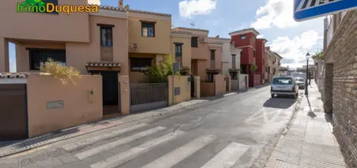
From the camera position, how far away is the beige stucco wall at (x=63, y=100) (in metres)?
7.64

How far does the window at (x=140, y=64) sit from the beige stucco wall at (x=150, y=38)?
4.69 feet

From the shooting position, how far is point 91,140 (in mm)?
7004

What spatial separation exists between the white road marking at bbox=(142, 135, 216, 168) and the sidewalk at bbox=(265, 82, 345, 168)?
6.85 feet

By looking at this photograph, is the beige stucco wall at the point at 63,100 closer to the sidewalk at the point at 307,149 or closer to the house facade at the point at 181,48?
the sidewalk at the point at 307,149

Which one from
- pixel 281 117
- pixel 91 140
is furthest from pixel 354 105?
pixel 91 140

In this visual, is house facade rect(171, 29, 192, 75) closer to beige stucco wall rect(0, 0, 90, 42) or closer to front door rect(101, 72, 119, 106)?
front door rect(101, 72, 119, 106)

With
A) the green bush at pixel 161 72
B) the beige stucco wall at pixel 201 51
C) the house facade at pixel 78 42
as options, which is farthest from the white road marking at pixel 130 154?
the beige stucco wall at pixel 201 51

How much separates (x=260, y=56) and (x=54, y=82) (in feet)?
122

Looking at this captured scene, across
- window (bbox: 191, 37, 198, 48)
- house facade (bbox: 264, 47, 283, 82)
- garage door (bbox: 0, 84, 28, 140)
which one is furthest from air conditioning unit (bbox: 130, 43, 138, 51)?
house facade (bbox: 264, 47, 283, 82)

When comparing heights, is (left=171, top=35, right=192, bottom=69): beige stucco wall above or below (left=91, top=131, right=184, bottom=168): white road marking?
above

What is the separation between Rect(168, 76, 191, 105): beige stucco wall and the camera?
14.8m

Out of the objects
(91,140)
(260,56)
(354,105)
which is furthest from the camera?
(260,56)

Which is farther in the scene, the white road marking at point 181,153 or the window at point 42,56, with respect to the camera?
the window at point 42,56

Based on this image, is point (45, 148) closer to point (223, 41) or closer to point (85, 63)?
point (85, 63)
